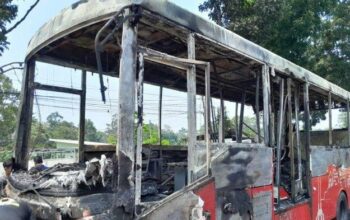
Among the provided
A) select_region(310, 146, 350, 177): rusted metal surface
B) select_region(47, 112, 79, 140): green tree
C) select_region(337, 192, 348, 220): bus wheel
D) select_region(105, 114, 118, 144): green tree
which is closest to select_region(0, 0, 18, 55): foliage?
select_region(47, 112, 79, 140): green tree

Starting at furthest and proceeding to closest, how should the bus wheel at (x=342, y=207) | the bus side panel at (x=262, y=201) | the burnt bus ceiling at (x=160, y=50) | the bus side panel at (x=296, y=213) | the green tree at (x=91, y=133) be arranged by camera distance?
the bus wheel at (x=342, y=207)
the bus side panel at (x=296, y=213)
the green tree at (x=91, y=133)
the bus side panel at (x=262, y=201)
the burnt bus ceiling at (x=160, y=50)

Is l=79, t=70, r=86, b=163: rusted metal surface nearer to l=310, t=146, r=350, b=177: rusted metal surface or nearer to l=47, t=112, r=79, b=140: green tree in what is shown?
l=47, t=112, r=79, b=140: green tree

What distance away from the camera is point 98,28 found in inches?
149

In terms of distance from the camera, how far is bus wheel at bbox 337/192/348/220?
27.2ft

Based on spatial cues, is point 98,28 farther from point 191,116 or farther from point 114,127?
point 191,116

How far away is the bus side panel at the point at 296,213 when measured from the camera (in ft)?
17.8

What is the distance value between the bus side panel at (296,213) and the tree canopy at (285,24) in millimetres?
6415

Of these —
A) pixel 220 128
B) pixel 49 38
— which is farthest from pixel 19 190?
pixel 220 128

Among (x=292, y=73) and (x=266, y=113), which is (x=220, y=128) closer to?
(x=266, y=113)

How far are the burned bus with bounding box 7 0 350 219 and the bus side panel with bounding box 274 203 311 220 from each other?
2cm

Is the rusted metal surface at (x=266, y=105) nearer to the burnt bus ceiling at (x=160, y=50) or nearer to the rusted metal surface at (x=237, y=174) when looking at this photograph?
the burnt bus ceiling at (x=160, y=50)

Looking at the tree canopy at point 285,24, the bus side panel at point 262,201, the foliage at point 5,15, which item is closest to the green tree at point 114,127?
the bus side panel at point 262,201

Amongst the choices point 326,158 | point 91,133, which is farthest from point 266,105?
point 326,158

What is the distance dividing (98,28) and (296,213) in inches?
155
